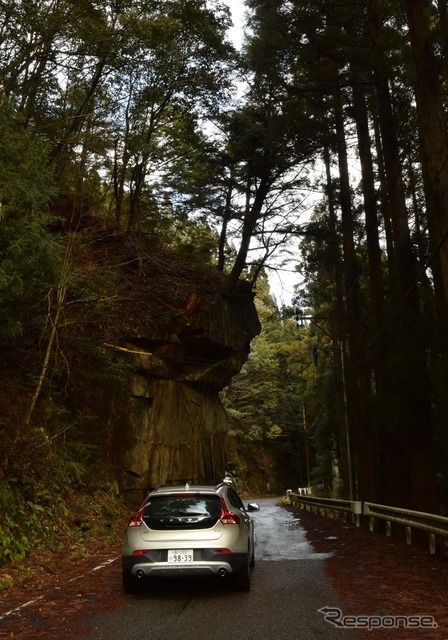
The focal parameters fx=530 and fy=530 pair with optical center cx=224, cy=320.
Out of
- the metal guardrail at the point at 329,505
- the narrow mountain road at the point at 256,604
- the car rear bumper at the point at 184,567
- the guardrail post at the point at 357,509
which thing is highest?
the car rear bumper at the point at 184,567

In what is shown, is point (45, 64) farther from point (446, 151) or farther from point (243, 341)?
point (243, 341)

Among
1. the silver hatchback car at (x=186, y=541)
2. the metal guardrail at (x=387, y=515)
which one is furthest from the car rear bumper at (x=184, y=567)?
the metal guardrail at (x=387, y=515)

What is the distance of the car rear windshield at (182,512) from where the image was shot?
711cm

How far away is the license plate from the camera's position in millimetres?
6859

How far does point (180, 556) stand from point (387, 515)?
27.5 feet

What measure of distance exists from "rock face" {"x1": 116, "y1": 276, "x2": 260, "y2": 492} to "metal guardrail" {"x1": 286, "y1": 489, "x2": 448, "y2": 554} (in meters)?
5.57

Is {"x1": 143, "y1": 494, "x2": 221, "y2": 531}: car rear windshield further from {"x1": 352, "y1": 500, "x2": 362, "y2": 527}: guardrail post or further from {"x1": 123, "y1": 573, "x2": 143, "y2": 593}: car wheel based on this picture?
{"x1": 352, "y1": 500, "x2": 362, "y2": 527}: guardrail post

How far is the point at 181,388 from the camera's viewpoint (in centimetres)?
2477

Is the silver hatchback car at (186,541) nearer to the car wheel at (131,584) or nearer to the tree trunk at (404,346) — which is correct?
the car wheel at (131,584)

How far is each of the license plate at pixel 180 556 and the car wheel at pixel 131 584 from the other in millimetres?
700

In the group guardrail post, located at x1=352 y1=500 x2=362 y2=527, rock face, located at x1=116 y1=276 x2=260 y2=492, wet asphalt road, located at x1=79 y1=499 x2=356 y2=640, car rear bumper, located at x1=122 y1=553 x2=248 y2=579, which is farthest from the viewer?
rock face, located at x1=116 y1=276 x2=260 y2=492

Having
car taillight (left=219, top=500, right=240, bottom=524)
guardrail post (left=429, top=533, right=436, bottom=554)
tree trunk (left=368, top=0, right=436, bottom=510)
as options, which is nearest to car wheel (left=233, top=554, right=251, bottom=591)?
car taillight (left=219, top=500, right=240, bottom=524)

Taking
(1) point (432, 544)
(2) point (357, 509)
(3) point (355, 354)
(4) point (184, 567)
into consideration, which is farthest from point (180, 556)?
(3) point (355, 354)

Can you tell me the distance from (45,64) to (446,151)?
10.8 metres
